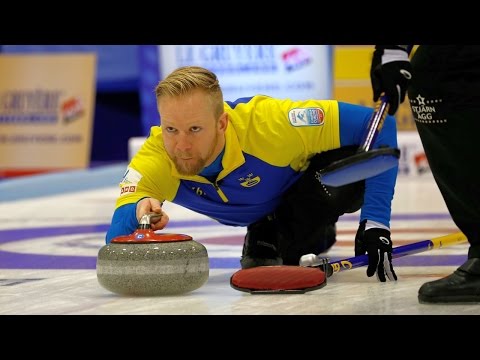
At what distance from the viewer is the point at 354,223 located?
4.90 meters

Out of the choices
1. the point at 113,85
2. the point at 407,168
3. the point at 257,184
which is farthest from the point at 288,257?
the point at 113,85

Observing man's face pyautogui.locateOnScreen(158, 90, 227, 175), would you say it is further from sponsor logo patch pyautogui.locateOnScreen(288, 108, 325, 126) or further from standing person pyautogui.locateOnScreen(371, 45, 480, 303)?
standing person pyautogui.locateOnScreen(371, 45, 480, 303)

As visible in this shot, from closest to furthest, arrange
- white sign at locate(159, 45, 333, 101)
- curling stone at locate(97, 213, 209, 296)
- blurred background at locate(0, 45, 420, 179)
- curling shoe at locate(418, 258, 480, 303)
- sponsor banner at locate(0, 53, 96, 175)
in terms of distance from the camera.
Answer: curling shoe at locate(418, 258, 480, 303), curling stone at locate(97, 213, 209, 296), blurred background at locate(0, 45, 420, 179), white sign at locate(159, 45, 333, 101), sponsor banner at locate(0, 53, 96, 175)


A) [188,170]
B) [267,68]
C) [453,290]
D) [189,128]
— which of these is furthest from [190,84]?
[267,68]

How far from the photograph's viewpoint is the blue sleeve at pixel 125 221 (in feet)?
8.62

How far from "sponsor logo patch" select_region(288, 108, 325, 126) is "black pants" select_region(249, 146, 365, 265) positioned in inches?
6.0

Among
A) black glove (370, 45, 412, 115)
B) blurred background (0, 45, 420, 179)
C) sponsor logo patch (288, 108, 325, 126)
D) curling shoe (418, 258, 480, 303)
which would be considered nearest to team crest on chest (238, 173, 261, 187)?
sponsor logo patch (288, 108, 325, 126)

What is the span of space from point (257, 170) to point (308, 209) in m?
0.31

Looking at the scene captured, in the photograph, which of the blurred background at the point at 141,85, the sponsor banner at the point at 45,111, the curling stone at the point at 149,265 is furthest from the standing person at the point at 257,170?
the sponsor banner at the point at 45,111

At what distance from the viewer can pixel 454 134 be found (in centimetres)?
225

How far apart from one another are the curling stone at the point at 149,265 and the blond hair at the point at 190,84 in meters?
0.37

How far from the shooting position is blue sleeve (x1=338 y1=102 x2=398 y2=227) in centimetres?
281
